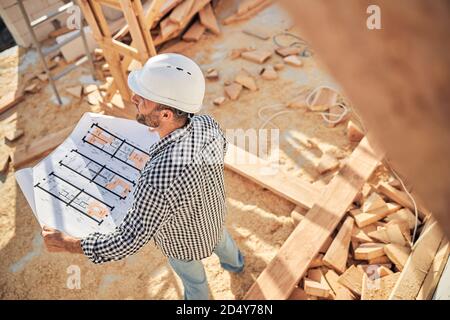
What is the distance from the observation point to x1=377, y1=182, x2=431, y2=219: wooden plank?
3.57 m

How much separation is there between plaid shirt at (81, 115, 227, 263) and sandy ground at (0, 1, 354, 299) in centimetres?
142

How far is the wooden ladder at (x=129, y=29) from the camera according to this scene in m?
3.99

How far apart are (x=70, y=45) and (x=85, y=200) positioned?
528cm

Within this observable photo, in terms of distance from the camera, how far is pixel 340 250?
344cm

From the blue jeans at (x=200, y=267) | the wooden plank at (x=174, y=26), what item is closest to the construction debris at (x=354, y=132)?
the blue jeans at (x=200, y=267)

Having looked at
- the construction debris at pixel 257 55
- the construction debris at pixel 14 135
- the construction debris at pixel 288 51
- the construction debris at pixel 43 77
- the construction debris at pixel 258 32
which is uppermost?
the construction debris at pixel 43 77

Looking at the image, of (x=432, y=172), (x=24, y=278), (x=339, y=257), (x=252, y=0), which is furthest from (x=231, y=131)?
(x=432, y=172)

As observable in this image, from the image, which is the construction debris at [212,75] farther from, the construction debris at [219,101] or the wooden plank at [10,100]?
the wooden plank at [10,100]

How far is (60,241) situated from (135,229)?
60 cm

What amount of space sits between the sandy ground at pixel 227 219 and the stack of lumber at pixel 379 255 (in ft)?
1.87

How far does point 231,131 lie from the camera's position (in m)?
4.96

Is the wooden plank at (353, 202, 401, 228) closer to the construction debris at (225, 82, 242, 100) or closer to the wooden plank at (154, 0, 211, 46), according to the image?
the construction debris at (225, 82, 242, 100)

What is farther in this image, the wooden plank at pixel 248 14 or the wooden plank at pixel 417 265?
the wooden plank at pixel 248 14

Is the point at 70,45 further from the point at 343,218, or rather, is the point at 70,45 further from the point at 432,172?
the point at 432,172
